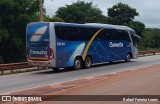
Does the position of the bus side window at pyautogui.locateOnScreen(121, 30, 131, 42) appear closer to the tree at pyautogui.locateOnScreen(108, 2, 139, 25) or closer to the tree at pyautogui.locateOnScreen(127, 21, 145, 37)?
the tree at pyautogui.locateOnScreen(127, 21, 145, 37)

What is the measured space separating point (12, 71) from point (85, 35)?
5.46 m

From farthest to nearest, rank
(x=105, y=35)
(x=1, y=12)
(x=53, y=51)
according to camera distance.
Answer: (x=1, y=12) → (x=105, y=35) → (x=53, y=51)

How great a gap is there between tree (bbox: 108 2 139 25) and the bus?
43.4 metres

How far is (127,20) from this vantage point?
76.6 m

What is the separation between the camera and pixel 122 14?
7681 cm

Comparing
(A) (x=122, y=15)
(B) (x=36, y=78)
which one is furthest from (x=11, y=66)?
(A) (x=122, y=15)

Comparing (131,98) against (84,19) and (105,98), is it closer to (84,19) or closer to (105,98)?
(105,98)

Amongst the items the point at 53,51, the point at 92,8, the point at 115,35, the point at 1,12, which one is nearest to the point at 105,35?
the point at 115,35

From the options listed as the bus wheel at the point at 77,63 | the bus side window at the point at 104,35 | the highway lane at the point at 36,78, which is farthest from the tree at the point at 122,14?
the highway lane at the point at 36,78

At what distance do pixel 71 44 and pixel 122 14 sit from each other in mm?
51586

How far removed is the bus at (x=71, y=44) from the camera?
2480 centimetres

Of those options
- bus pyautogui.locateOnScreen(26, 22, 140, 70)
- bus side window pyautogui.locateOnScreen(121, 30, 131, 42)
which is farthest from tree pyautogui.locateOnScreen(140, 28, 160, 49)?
bus pyautogui.locateOnScreen(26, 22, 140, 70)

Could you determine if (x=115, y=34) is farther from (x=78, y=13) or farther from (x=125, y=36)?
(x=78, y=13)

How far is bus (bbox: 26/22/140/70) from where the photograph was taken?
2480cm
